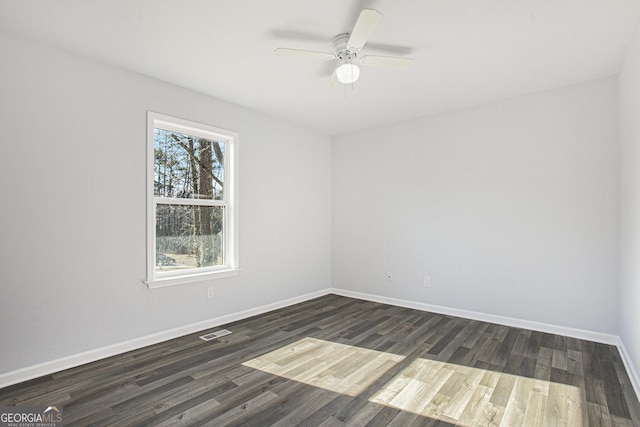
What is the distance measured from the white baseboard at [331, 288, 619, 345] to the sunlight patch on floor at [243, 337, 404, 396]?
1561mm

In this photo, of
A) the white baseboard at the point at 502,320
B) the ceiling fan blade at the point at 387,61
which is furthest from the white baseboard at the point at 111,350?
the ceiling fan blade at the point at 387,61

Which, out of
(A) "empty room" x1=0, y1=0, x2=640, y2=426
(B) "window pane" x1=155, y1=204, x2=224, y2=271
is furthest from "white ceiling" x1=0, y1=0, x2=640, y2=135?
(B) "window pane" x1=155, y1=204, x2=224, y2=271

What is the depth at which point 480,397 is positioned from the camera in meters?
2.29

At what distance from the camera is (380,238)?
16.1 ft

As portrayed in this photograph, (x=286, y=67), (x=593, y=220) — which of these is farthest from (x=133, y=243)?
(x=593, y=220)

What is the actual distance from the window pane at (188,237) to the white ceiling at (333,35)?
1.32 m

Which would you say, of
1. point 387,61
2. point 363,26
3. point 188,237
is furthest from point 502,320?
point 188,237

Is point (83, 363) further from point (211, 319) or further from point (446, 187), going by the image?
point (446, 187)

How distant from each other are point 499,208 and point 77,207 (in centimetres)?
421

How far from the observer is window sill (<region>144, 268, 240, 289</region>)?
324cm

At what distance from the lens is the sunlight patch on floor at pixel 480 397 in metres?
2.06

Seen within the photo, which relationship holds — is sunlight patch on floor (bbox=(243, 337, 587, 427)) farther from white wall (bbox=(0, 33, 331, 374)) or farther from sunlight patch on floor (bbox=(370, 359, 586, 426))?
white wall (bbox=(0, 33, 331, 374))

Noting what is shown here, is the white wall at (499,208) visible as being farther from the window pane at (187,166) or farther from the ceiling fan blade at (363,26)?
the ceiling fan blade at (363,26)

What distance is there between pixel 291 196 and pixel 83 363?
295cm
